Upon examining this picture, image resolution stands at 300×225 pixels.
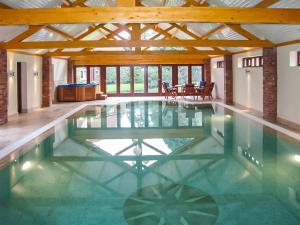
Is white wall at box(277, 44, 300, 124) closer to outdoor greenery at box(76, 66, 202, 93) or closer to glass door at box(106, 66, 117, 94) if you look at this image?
outdoor greenery at box(76, 66, 202, 93)

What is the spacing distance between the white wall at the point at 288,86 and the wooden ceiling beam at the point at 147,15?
3754 millimetres

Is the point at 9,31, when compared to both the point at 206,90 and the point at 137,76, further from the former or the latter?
the point at 137,76

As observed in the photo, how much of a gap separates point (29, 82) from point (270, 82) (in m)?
9.02

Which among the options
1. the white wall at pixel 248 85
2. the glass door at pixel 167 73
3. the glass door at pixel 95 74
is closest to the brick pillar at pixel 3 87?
the white wall at pixel 248 85

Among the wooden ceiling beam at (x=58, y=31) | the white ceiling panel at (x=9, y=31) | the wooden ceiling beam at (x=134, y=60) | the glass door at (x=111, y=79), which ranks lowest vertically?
the glass door at (x=111, y=79)

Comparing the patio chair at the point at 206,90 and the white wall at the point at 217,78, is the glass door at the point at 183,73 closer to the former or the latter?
the white wall at the point at 217,78

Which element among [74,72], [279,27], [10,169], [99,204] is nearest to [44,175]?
[10,169]

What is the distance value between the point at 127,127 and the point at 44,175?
468 cm

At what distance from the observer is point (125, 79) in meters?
21.0

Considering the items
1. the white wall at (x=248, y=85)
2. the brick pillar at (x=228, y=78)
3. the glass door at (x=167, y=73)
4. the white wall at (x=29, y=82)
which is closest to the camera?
the white wall at (x=29, y=82)

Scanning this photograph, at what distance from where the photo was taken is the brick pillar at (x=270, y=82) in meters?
10.1

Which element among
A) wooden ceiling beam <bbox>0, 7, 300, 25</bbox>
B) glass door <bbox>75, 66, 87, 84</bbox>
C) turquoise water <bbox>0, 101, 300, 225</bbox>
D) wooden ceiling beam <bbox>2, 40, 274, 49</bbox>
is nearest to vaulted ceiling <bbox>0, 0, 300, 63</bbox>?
wooden ceiling beam <bbox>2, 40, 274, 49</bbox>

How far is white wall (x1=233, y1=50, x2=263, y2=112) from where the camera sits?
11938mm

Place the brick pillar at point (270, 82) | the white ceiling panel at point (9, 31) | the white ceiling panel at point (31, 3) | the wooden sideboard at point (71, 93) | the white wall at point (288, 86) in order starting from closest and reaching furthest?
1. the white ceiling panel at point (31, 3)
2. the white wall at point (288, 86)
3. the white ceiling panel at point (9, 31)
4. the brick pillar at point (270, 82)
5. the wooden sideboard at point (71, 93)
